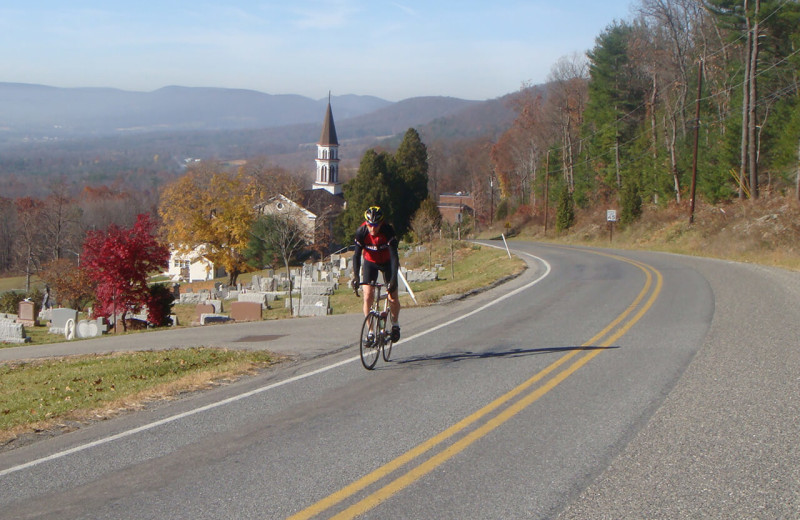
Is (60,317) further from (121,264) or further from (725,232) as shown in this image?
(725,232)

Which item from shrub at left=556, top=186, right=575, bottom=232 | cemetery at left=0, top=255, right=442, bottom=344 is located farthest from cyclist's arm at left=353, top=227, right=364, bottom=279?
shrub at left=556, top=186, right=575, bottom=232

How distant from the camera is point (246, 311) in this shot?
905 inches

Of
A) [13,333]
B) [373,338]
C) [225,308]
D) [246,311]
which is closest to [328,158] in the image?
[225,308]

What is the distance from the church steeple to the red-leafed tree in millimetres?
73548

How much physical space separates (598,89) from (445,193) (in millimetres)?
71464

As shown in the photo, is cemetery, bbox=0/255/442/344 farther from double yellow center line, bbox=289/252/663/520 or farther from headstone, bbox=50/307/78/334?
double yellow center line, bbox=289/252/663/520

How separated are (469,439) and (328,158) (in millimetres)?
97129

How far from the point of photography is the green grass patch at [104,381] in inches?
295

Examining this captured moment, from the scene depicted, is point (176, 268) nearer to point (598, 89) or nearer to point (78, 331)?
point (598, 89)

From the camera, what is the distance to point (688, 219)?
40.9m

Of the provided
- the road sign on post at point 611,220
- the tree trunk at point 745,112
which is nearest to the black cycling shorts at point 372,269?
the tree trunk at point 745,112

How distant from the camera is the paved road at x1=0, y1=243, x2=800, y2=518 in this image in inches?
180

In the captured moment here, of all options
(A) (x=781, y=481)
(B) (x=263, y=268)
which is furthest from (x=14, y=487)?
(B) (x=263, y=268)

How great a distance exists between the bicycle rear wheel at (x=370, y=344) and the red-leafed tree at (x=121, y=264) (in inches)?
730
